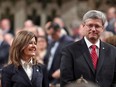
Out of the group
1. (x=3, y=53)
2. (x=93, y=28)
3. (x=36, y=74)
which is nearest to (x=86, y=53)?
(x=93, y=28)

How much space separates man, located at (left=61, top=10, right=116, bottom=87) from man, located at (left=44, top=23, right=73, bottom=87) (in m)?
3.58

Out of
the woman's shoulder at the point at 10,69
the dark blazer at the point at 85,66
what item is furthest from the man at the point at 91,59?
the woman's shoulder at the point at 10,69

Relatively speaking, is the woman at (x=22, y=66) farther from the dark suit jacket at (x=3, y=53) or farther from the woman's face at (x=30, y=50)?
the dark suit jacket at (x=3, y=53)

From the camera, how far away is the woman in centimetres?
692

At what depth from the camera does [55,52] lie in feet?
36.2

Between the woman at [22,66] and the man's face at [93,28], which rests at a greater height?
the man's face at [93,28]

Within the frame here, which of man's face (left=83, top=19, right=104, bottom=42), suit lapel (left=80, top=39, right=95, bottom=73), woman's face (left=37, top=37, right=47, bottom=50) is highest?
man's face (left=83, top=19, right=104, bottom=42)

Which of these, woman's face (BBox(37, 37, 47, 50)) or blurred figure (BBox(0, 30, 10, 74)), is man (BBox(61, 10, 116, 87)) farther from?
blurred figure (BBox(0, 30, 10, 74))

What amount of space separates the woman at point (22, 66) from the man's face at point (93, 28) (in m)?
0.67

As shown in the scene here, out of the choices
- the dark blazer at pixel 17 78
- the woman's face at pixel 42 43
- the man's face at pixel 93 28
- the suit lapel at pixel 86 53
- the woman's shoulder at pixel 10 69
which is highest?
the man's face at pixel 93 28

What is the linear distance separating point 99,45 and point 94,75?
399mm

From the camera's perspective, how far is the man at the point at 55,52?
10906 mm

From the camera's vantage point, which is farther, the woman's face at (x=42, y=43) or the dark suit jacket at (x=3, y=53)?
the dark suit jacket at (x=3, y=53)

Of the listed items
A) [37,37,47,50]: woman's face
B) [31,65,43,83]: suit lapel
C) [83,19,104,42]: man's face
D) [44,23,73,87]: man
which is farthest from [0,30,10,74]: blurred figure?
[83,19,104,42]: man's face
